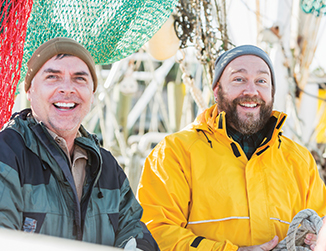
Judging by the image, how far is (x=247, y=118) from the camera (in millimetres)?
2111

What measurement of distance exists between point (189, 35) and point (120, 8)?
0.78 metres

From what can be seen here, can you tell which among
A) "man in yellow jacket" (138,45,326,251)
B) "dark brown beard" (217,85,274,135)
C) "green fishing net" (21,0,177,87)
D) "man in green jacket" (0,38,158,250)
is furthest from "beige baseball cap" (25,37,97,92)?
"dark brown beard" (217,85,274,135)

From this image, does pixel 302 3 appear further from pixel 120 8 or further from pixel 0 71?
pixel 0 71

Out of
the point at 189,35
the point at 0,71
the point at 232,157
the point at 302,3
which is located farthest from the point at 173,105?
the point at 0,71

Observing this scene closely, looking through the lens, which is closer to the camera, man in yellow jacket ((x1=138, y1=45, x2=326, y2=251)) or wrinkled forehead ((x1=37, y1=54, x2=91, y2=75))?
wrinkled forehead ((x1=37, y1=54, x2=91, y2=75))

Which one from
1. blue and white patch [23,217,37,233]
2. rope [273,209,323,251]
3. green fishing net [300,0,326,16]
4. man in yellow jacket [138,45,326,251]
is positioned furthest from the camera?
green fishing net [300,0,326,16]

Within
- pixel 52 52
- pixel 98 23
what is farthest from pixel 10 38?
pixel 98 23

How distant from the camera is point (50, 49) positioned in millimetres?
1573

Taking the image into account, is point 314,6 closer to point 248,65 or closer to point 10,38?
point 248,65

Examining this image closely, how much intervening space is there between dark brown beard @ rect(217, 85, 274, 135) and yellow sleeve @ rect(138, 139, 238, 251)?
35 centimetres

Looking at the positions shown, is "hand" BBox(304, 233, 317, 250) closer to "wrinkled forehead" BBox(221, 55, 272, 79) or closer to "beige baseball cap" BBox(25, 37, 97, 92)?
"wrinkled forehead" BBox(221, 55, 272, 79)

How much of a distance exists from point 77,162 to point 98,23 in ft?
2.33

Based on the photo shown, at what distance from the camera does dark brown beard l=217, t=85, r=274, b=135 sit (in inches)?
83.2

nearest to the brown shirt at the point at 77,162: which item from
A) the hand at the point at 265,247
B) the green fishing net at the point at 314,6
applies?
the hand at the point at 265,247
